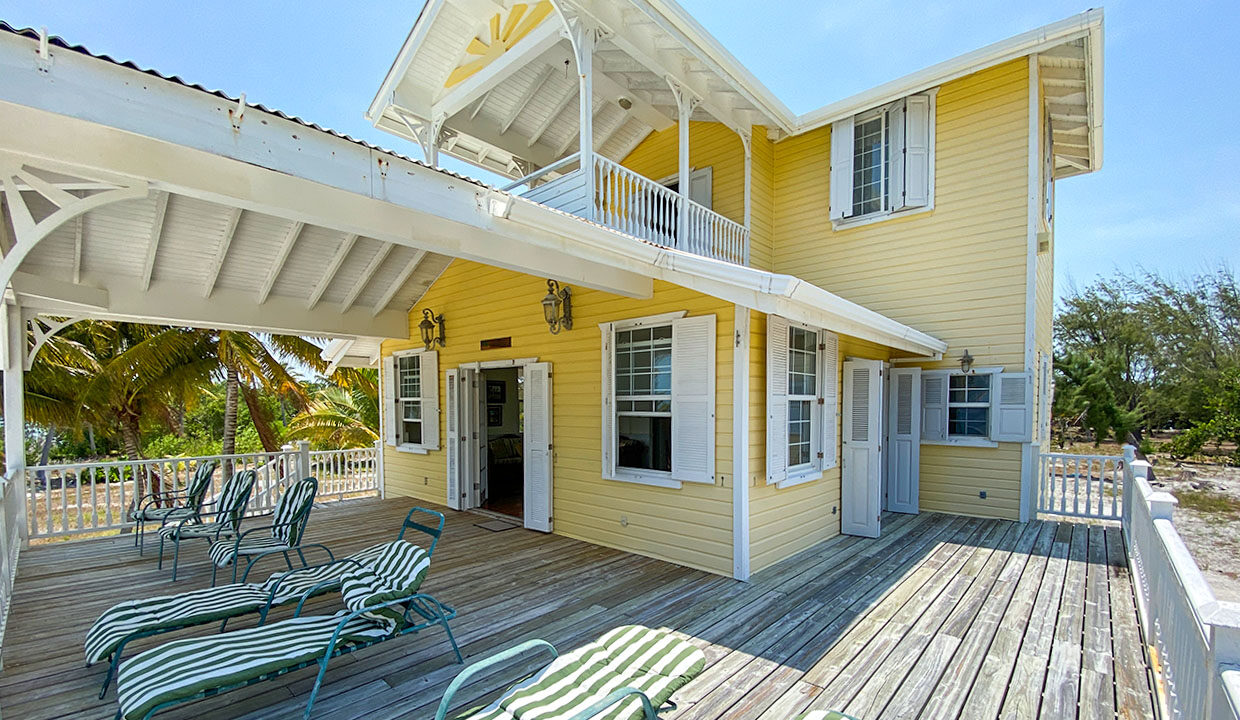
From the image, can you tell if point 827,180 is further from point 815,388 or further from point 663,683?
point 663,683

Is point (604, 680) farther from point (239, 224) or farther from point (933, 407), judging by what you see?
point (933, 407)

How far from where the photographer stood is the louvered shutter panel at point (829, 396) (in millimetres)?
5652

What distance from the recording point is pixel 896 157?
7.24 meters

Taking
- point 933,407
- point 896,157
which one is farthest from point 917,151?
point 933,407

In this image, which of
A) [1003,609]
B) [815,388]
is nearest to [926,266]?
[815,388]

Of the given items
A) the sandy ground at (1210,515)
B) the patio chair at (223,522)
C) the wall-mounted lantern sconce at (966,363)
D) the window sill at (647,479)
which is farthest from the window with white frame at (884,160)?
the patio chair at (223,522)

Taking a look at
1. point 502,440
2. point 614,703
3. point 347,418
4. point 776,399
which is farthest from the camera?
point 347,418

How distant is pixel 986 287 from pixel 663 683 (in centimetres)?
678

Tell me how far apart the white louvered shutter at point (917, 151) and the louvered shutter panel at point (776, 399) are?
3.79 m

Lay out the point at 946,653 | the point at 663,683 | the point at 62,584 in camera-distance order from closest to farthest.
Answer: the point at 663,683
the point at 946,653
the point at 62,584

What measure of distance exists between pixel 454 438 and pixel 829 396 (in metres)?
5.07

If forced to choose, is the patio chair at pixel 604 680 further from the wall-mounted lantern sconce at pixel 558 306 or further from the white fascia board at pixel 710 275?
the wall-mounted lantern sconce at pixel 558 306

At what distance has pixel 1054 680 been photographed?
2.97 meters

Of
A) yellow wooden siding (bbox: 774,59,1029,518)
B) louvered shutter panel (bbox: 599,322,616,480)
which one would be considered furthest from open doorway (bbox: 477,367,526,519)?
yellow wooden siding (bbox: 774,59,1029,518)
